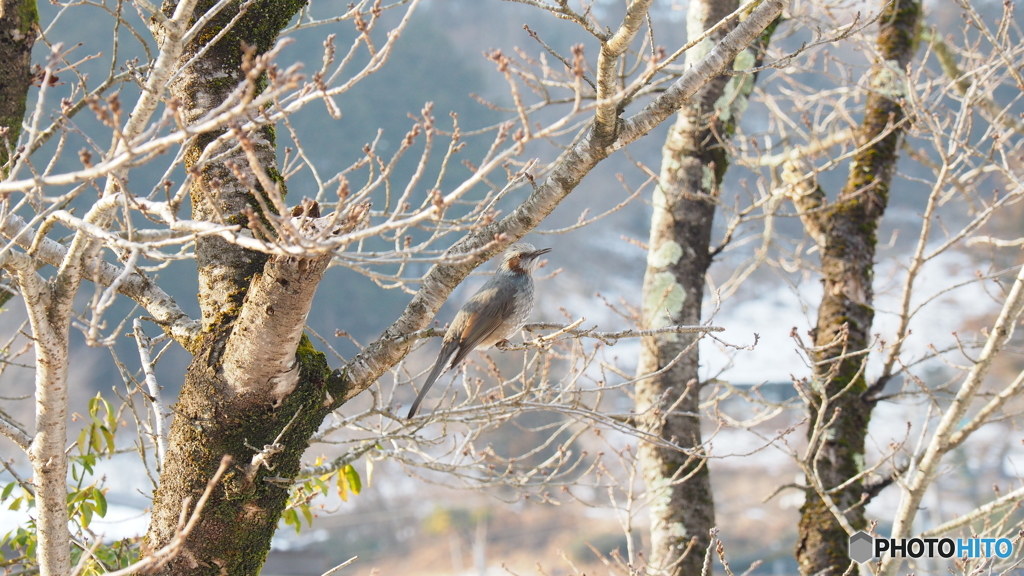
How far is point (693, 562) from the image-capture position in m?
4.04

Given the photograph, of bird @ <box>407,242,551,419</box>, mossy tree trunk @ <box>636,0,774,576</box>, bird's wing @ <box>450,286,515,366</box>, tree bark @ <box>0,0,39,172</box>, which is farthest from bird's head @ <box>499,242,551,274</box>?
tree bark @ <box>0,0,39,172</box>

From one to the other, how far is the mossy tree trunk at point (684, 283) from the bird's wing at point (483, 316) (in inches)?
39.0

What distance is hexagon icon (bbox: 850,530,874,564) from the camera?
3.63 meters

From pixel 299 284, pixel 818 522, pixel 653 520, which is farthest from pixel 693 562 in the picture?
pixel 299 284

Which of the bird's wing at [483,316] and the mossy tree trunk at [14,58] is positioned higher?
the mossy tree trunk at [14,58]

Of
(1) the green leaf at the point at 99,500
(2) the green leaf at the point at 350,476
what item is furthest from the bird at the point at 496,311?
(1) the green leaf at the point at 99,500

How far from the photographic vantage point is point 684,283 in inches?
173

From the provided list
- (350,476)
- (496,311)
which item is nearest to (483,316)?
(496,311)

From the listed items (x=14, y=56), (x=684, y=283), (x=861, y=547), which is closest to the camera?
(x=14, y=56)

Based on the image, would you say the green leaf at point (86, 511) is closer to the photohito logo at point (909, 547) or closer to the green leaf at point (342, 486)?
the green leaf at point (342, 486)

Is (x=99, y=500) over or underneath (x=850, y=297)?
underneath

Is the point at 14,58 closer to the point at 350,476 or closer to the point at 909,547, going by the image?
the point at 350,476

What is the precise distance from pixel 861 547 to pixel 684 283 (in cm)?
164

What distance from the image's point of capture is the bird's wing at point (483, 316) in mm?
3477
